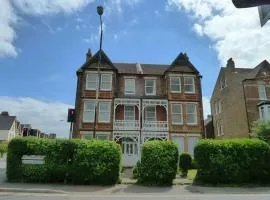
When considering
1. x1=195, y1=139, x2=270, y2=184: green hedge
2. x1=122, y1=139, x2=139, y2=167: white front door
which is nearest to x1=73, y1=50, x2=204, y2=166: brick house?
x1=122, y1=139, x2=139, y2=167: white front door

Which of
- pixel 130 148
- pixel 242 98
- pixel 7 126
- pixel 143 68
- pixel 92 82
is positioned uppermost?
pixel 143 68

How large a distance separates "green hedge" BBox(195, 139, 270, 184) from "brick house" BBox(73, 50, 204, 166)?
551 inches

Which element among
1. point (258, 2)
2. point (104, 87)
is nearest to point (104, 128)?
point (104, 87)

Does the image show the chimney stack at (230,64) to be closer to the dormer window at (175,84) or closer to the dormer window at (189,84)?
the dormer window at (189,84)

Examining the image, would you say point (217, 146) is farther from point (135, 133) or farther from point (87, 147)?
point (135, 133)

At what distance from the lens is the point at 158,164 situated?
17594 millimetres

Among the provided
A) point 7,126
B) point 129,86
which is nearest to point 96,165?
point 129,86

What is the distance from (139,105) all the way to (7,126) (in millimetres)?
54880

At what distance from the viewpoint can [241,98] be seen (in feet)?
126

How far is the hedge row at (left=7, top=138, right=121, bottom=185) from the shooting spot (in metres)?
17.4

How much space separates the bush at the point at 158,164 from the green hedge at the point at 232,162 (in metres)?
1.92

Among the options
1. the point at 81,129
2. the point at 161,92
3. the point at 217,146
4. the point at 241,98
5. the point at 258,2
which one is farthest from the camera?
the point at 241,98

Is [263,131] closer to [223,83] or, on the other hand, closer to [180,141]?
[180,141]

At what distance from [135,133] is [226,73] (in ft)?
59.0
